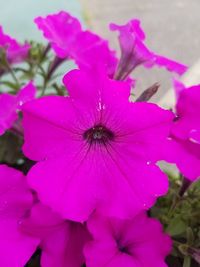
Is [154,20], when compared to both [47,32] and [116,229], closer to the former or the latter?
[47,32]

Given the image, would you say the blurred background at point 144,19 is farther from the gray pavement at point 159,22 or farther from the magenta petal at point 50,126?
the magenta petal at point 50,126

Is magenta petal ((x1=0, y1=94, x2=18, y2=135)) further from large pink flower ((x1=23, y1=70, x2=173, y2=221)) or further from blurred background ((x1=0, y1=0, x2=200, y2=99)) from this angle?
blurred background ((x1=0, y1=0, x2=200, y2=99))

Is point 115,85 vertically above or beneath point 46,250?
above

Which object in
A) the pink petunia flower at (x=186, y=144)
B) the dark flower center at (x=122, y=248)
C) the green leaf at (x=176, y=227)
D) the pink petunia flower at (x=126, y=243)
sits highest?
the pink petunia flower at (x=186, y=144)

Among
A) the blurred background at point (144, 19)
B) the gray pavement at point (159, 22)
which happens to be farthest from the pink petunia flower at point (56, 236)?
the gray pavement at point (159, 22)

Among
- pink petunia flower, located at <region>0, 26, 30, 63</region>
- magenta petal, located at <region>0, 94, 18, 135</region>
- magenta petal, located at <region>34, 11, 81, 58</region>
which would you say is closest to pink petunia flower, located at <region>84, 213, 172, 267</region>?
magenta petal, located at <region>0, 94, 18, 135</region>

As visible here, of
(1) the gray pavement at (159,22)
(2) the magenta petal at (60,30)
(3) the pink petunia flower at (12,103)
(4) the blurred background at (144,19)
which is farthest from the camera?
(1) the gray pavement at (159,22)

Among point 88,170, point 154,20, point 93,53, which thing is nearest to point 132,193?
point 88,170
